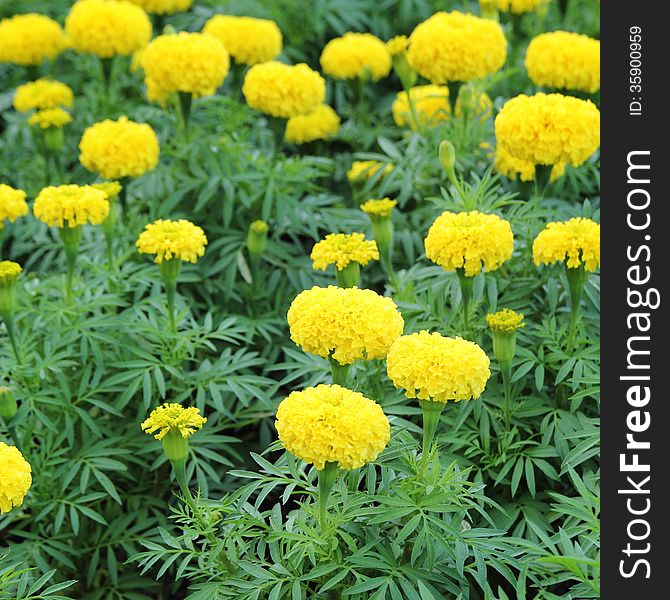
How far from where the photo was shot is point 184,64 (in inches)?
136

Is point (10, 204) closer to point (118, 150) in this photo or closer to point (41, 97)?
point (118, 150)

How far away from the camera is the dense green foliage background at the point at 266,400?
2.15 metres

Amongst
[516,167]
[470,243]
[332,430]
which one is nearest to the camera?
[332,430]

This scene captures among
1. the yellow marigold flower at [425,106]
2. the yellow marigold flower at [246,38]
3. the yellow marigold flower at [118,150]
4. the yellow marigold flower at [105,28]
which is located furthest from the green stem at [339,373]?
the yellow marigold flower at [105,28]

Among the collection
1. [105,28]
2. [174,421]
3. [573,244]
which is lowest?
[174,421]

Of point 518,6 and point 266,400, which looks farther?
point 518,6

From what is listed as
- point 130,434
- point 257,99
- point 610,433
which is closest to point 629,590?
point 610,433

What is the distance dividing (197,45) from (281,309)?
3.19 feet

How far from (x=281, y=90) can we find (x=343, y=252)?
1.10 m

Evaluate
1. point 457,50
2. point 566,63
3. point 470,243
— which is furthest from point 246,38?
point 470,243

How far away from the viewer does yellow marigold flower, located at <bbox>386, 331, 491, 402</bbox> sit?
6.69ft

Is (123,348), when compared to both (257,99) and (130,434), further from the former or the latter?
(257,99)

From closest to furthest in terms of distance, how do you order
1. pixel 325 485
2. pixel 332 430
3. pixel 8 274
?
pixel 332 430, pixel 325 485, pixel 8 274

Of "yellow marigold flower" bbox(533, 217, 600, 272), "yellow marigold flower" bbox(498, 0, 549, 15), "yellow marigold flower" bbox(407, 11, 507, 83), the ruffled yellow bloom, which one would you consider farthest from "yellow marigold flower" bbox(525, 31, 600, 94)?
the ruffled yellow bloom
